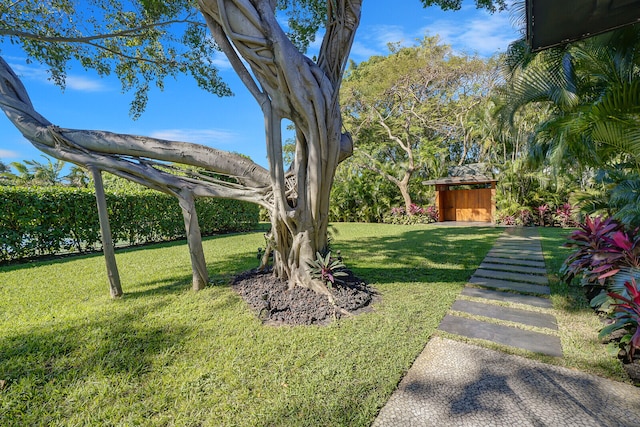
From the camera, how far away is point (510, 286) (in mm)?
4367

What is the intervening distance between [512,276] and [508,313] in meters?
1.84

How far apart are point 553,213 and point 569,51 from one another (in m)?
9.16

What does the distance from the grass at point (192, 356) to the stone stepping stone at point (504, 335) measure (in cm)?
21

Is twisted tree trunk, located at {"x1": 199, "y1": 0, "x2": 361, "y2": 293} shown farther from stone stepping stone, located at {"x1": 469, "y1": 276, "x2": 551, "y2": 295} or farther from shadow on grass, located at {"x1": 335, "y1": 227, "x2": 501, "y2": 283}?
stone stepping stone, located at {"x1": 469, "y1": 276, "x2": 551, "y2": 295}

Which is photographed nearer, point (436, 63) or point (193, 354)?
point (193, 354)

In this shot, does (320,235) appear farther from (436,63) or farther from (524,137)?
(436,63)

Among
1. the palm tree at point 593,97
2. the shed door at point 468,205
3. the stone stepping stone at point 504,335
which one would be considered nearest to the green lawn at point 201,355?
the stone stepping stone at point 504,335

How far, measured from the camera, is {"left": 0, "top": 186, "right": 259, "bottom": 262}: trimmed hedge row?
6.72 metres

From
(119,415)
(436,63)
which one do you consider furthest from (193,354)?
(436,63)

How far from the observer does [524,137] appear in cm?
1318

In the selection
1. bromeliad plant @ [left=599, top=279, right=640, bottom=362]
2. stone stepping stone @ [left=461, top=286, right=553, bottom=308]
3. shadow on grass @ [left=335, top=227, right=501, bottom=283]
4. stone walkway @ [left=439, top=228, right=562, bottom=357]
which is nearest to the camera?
bromeliad plant @ [left=599, top=279, right=640, bottom=362]

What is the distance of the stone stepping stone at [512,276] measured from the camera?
15.0 ft

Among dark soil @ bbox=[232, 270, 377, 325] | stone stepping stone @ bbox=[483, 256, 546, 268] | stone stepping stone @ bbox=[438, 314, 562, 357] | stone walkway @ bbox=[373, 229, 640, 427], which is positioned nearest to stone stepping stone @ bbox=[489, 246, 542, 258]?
stone stepping stone @ bbox=[483, 256, 546, 268]

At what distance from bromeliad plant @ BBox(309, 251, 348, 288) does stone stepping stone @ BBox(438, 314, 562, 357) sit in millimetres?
1432
